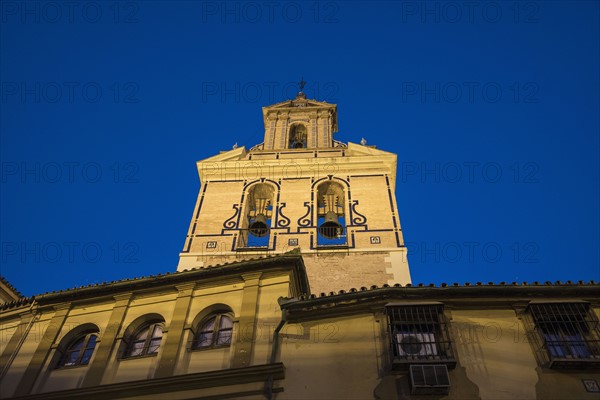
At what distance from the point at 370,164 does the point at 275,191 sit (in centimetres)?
385

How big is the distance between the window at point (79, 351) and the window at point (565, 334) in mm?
9468

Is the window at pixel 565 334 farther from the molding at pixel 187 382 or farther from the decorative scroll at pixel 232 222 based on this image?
the decorative scroll at pixel 232 222

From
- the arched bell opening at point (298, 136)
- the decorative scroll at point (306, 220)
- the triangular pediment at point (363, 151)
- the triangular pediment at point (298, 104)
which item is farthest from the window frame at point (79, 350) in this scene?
the triangular pediment at point (298, 104)

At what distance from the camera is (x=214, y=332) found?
45.2 ft

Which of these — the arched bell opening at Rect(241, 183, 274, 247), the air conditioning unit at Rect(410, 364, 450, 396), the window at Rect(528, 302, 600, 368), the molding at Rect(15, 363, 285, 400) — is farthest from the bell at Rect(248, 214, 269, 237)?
the air conditioning unit at Rect(410, 364, 450, 396)

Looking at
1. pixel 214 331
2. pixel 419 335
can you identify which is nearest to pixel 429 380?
pixel 419 335

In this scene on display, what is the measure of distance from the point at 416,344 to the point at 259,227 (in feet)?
36.8

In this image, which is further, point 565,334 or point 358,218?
point 358,218

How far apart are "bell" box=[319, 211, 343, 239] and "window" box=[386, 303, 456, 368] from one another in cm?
909

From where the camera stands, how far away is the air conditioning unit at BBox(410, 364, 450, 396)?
11.6 m

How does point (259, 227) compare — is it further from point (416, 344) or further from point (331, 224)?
point (416, 344)

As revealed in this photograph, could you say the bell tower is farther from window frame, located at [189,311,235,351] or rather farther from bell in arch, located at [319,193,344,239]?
window frame, located at [189,311,235,351]

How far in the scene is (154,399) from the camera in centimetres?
1238

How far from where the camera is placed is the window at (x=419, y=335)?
12.2 m
